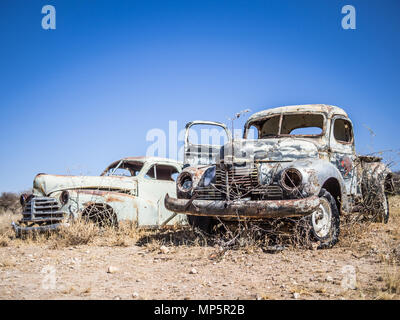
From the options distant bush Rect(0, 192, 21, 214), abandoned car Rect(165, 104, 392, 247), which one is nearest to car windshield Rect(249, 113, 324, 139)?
abandoned car Rect(165, 104, 392, 247)

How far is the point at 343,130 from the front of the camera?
→ 6.07m

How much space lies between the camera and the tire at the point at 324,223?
4215mm

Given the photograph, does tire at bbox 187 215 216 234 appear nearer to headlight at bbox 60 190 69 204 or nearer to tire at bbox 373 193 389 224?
headlight at bbox 60 190 69 204

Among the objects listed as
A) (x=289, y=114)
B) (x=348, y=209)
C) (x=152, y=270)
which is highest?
(x=289, y=114)

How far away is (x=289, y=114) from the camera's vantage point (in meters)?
5.88

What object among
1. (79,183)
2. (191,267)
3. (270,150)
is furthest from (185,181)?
(79,183)

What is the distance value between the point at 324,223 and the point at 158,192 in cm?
324

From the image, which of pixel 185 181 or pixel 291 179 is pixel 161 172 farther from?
pixel 291 179

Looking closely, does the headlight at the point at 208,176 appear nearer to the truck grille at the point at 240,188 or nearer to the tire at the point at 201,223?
the truck grille at the point at 240,188

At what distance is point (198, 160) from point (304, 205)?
2836mm

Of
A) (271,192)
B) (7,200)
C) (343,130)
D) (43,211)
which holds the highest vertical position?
(343,130)

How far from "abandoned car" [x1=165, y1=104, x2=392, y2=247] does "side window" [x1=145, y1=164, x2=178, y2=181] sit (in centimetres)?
87
